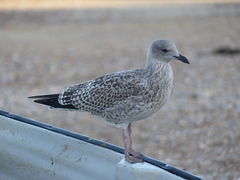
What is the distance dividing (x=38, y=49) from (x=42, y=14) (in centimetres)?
471

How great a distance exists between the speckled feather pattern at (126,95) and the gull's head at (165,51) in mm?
61


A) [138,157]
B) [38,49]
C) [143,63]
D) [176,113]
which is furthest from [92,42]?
[138,157]

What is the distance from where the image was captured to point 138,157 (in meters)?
3.30

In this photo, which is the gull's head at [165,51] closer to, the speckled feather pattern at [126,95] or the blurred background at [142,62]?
the speckled feather pattern at [126,95]

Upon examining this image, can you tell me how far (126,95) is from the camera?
3322 millimetres

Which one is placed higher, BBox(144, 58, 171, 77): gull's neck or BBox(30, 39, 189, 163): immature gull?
BBox(144, 58, 171, 77): gull's neck

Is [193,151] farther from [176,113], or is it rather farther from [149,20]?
[149,20]

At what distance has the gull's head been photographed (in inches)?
126

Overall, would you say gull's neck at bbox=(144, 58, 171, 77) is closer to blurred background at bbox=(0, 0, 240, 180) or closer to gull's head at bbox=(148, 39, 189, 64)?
gull's head at bbox=(148, 39, 189, 64)

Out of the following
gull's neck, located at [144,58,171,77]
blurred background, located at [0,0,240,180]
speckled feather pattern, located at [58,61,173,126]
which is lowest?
speckled feather pattern, located at [58,61,173,126]

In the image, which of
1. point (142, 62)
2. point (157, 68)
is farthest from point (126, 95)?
point (142, 62)

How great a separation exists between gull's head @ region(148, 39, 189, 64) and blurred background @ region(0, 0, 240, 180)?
289 cm

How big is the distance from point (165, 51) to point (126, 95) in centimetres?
50

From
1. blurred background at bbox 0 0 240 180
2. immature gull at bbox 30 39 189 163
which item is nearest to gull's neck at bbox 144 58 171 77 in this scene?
immature gull at bbox 30 39 189 163
